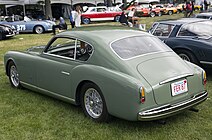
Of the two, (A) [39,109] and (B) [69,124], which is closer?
(B) [69,124]

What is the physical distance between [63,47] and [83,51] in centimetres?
62

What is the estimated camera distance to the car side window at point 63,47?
15.5ft

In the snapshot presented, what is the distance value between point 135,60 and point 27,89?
287 centimetres

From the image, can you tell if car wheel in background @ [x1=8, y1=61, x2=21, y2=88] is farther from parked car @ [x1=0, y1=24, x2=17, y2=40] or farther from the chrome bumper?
parked car @ [x1=0, y1=24, x2=17, y2=40]

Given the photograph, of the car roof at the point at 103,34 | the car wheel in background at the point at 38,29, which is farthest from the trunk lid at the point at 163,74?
the car wheel in background at the point at 38,29

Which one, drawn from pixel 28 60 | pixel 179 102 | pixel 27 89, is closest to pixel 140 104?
pixel 179 102

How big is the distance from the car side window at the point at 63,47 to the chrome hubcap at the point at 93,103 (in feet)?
2.57

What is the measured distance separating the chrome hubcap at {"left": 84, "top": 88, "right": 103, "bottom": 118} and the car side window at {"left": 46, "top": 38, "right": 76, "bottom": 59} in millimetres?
783

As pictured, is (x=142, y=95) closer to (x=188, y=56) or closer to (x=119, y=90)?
(x=119, y=90)

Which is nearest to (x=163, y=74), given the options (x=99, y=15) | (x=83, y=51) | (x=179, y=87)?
(x=179, y=87)

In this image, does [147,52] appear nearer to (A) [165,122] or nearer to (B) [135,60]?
(B) [135,60]

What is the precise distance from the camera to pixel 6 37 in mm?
15094

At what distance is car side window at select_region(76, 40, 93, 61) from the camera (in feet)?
14.2

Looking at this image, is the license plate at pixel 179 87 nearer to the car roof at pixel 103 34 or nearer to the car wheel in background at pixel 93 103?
the car wheel in background at pixel 93 103
